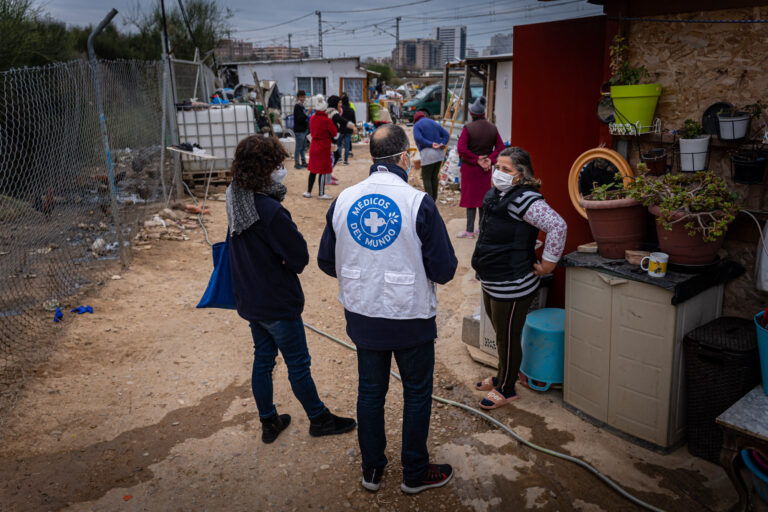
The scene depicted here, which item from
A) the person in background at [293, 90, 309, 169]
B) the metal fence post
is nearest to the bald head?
the metal fence post

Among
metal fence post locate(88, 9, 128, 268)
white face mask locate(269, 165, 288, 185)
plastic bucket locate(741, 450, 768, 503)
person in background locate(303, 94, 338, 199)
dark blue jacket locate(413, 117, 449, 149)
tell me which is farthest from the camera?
person in background locate(303, 94, 338, 199)

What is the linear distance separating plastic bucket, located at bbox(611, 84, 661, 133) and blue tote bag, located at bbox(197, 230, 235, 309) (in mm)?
2621

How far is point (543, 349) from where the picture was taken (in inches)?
150

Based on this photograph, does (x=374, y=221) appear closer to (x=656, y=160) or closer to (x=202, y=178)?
(x=656, y=160)

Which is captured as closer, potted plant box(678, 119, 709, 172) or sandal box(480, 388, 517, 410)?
potted plant box(678, 119, 709, 172)

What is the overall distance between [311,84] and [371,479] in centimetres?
2491

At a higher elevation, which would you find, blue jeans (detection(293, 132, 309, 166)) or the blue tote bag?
blue jeans (detection(293, 132, 309, 166))

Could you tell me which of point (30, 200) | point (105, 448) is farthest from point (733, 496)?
point (30, 200)

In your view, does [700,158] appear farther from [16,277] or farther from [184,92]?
[184,92]

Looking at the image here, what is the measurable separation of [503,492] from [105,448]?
2342 millimetres

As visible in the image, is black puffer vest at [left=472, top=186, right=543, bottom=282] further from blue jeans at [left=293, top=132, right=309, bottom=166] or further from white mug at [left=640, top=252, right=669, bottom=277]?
blue jeans at [left=293, top=132, right=309, bottom=166]

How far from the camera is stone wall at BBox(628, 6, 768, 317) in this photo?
3.11 metres

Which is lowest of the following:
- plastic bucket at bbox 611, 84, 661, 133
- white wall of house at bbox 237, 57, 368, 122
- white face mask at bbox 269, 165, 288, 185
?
white face mask at bbox 269, 165, 288, 185

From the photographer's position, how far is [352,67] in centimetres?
2561
